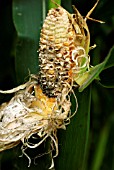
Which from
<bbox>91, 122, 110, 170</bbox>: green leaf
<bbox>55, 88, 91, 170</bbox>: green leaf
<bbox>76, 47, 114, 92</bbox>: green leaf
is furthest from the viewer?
<bbox>91, 122, 110, 170</bbox>: green leaf

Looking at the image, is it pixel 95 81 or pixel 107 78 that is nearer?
pixel 107 78

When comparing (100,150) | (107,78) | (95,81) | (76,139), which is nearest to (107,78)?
(107,78)

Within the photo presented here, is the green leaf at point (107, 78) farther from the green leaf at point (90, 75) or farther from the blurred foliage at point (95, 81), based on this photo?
the green leaf at point (90, 75)

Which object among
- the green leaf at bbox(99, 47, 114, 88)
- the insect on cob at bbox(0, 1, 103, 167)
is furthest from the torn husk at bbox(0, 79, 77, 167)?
the green leaf at bbox(99, 47, 114, 88)

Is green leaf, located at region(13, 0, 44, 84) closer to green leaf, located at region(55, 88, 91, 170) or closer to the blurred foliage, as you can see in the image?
the blurred foliage

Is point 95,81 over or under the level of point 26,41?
under

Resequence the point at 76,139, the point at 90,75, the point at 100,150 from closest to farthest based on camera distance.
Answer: the point at 90,75 < the point at 76,139 < the point at 100,150

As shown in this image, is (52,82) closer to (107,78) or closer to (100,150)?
(107,78)
